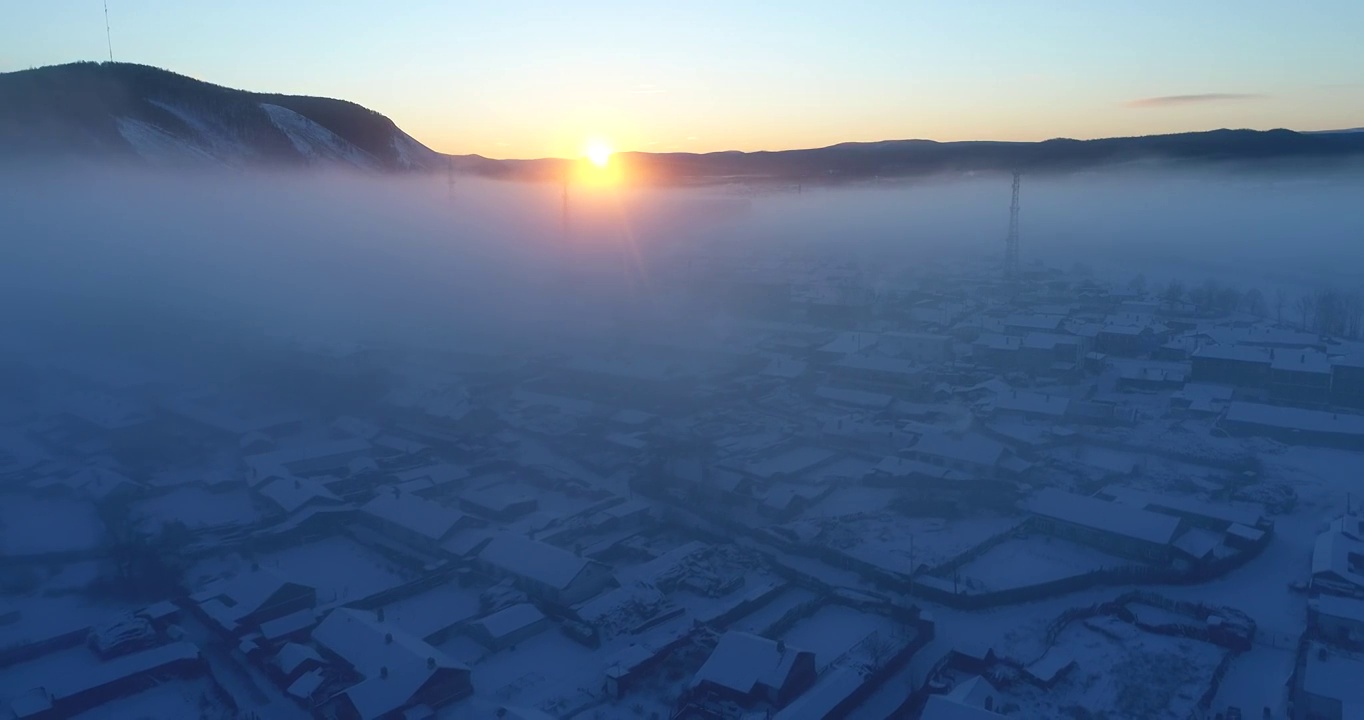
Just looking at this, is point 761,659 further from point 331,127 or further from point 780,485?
point 331,127

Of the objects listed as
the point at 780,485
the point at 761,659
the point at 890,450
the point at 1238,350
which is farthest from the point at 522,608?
the point at 1238,350

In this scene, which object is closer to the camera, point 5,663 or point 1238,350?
point 5,663

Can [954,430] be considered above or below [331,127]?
below

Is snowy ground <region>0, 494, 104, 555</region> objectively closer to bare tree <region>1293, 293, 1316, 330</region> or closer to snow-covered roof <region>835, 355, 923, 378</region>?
snow-covered roof <region>835, 355, 923, 378</region>

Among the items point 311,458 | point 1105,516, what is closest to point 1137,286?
point 1105,516

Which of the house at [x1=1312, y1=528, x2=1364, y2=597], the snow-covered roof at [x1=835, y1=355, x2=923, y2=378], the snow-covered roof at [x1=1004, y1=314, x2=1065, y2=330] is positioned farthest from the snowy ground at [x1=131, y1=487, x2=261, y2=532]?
the snow-covered roof at [x1=1004, y1=314, x2=1065, y2=330]

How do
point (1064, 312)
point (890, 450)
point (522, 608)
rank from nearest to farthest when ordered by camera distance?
point (522, 608) → point (890, 450) → point (1064, 312)

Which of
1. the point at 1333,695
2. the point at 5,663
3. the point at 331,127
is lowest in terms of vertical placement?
the point at 5,663
